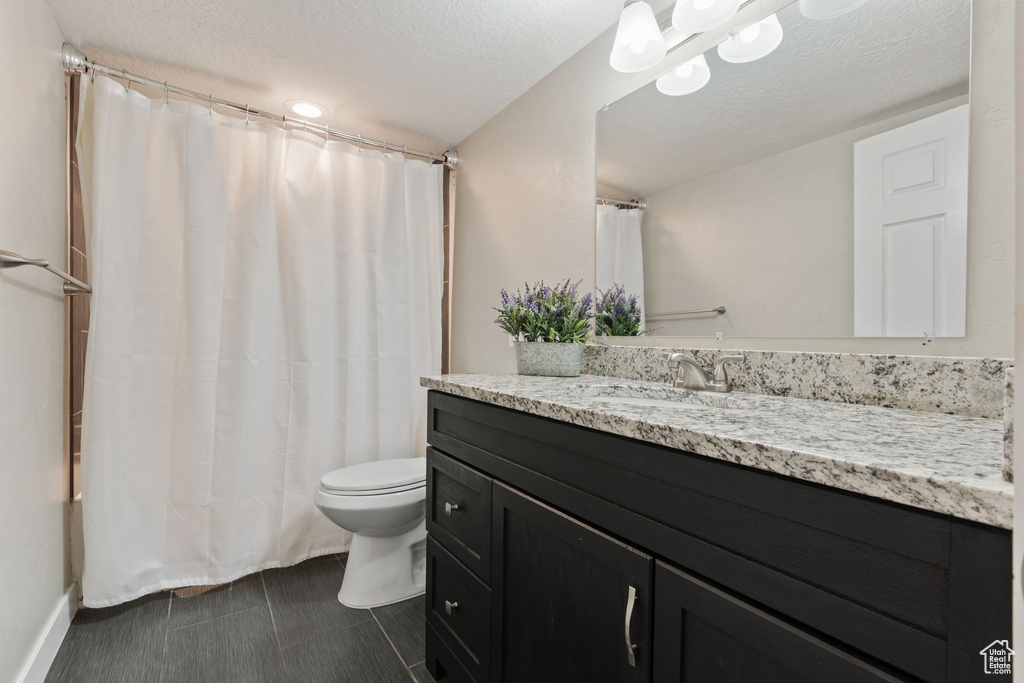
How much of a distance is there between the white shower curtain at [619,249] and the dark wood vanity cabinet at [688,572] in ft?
2.46

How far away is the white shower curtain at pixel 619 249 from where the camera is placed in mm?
1611

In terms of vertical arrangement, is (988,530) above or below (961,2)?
below

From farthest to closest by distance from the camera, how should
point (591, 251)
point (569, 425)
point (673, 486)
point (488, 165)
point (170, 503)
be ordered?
point (488, 165) → point (170, 503) → point (591, 251) → point (569, 425) → point (673, 486)

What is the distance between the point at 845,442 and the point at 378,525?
5.33 feet

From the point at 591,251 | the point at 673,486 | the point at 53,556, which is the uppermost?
the point at 591,251

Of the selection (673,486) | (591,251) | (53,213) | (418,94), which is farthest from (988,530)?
A: (53,213)

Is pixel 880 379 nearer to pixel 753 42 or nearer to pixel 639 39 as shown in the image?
pixel 753 42

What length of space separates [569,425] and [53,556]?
1.87 metres

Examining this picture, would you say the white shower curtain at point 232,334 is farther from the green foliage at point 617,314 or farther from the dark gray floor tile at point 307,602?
the green foliage at point 617,314

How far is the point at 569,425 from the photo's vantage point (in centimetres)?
93

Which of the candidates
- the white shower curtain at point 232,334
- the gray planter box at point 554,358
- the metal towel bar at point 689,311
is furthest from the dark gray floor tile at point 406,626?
the metal towel bar at point 689,311

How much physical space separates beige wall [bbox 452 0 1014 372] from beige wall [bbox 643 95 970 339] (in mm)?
40

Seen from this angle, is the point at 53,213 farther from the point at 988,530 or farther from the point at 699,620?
the point at 988,530

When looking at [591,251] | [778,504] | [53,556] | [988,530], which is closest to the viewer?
[988,530]
